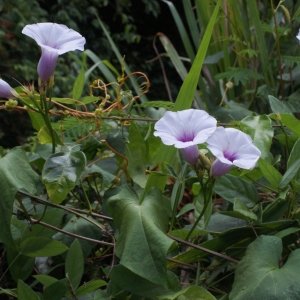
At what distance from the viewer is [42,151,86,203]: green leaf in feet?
1.80

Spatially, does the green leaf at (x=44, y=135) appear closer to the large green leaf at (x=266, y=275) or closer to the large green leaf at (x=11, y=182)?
the large green leaf at (x=11, y=182)

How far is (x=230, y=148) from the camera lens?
0.50m

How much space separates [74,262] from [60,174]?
12 centimetres

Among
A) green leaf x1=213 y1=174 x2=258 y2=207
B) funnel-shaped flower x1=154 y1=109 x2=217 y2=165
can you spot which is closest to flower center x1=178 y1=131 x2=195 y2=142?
funnel-shaped flower x1=154 y1=109 x2=217 y2=165

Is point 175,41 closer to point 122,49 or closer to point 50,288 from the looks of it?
point 122,49

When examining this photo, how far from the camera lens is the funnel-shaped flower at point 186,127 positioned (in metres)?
0.49

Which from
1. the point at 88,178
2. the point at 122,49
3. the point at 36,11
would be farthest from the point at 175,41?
the point at 88,178

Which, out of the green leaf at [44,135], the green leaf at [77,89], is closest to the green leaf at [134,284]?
the green leaf at [44,135]

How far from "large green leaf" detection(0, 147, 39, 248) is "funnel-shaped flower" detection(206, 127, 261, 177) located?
8.2 inches

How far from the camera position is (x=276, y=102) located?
69 centimetres

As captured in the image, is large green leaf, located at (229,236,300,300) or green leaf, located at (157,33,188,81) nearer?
large green leaf, located at (229,236,300,300)

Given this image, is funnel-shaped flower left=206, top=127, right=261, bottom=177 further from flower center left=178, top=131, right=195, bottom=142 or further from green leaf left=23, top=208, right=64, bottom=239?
green leaf left=23, top=208, right=64, bottom=239

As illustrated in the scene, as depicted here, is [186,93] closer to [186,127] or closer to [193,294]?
[186,127]

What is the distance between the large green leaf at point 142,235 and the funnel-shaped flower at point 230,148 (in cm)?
8
